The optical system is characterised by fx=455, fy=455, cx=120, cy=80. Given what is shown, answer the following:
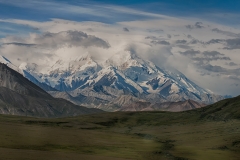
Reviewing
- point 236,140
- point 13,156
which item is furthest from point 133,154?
point 236,140

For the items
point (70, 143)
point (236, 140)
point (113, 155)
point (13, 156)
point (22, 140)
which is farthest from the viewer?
point (236, 140)

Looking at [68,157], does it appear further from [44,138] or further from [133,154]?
[44,138]

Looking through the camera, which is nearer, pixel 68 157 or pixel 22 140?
pixel 68 157

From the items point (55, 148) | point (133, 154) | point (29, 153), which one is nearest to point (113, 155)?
point (133, 154)

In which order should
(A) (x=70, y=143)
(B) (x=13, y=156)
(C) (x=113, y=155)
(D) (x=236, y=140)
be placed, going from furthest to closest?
1. (D) (x=236, y=140)
2. (A) (x=70, y=143)
3. (C) (x=113, y=155)
4. (B) (x=13, y=156)

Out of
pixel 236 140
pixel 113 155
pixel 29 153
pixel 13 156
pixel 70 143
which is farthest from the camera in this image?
pixel 236 140

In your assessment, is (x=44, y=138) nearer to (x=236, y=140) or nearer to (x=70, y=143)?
(x=70, y=143)

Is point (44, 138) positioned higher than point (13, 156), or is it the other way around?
point (13, 156)

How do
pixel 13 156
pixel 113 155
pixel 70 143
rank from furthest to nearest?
1. pixel 70 143
2. pixel 113 155
3. pixel 13 156

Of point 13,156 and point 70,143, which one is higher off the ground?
point 13,156
